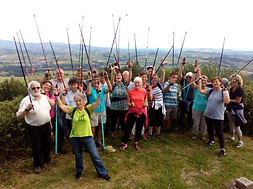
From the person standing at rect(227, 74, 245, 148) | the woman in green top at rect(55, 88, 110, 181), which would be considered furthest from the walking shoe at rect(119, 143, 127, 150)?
the person standing at rect(227, 74, 245, 148)

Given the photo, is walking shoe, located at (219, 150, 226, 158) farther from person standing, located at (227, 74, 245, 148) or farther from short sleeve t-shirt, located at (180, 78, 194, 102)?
short sleeve t-shirt, located at (180, 78, 194, 102)

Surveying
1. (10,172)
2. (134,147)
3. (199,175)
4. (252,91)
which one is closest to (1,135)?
(10,172)

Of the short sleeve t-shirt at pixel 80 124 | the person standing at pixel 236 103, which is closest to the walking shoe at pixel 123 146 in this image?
the short sleeve t-shirt at pixel 80 124

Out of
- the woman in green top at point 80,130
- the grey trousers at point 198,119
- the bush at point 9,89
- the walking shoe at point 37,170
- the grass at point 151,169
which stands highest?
the woman in green top at point 80,130

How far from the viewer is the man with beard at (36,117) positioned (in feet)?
12.6

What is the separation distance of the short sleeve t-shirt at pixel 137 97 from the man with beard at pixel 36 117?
7.29 ft

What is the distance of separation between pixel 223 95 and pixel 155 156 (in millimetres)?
2654

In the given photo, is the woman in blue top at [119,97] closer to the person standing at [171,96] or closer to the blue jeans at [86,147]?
the person standing at [171,96]

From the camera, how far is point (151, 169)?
4.74m

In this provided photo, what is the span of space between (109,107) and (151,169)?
231cm

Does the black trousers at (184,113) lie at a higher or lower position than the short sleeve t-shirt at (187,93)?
lower

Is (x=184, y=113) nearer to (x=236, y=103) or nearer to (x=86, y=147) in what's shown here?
(x=236, y=103)

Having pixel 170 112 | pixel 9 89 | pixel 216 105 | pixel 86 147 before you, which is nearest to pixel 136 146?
pixel 170 112

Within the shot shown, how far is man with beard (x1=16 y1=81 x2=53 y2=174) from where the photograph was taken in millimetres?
3852
